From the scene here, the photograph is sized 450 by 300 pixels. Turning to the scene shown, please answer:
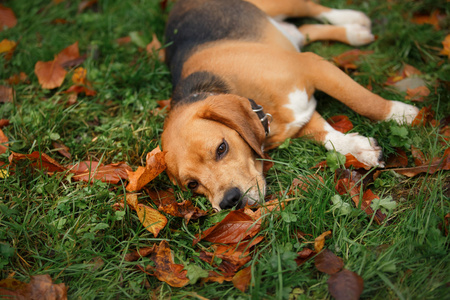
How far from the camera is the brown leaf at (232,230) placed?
3177 millimetres

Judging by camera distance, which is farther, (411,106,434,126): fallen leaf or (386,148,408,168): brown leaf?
(411,106,434,126): fallen leaf

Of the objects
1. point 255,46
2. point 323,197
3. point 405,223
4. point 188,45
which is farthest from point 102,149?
point 405,223

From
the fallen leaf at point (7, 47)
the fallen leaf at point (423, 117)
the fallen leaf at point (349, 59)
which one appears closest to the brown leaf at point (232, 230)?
the fallen leaf at point (423, 117)

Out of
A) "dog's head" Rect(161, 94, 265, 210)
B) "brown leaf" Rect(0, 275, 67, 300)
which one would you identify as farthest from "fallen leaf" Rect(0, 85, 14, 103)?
"brown leaf" Rect(0, 275, 67, 300)

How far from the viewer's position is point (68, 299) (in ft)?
9.75

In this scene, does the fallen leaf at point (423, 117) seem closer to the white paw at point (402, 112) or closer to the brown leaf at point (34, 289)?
the white paw at point (402, 112)

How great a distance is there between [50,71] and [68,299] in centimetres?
339

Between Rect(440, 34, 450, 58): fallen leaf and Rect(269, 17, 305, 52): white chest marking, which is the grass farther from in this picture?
Rect(269, 17, 305, 52): white chest marking

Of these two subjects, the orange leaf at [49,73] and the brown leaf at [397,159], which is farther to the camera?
the orange leaf at [49,73]

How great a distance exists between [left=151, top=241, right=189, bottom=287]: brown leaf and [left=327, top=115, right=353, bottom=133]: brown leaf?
91.4 inches

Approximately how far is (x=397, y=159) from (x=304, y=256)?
1.49 metres

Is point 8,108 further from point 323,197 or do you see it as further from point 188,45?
point 323,197

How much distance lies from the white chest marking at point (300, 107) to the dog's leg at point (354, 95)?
215 mm

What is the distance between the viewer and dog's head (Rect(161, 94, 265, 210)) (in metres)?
3.39
